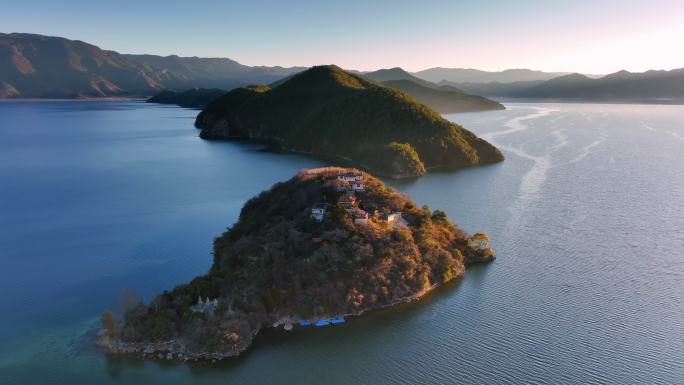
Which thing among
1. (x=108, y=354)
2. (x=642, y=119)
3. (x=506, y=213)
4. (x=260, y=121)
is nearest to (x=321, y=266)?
(x=108, y=354)

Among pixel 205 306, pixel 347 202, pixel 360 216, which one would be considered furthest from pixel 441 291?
pixel 205 306

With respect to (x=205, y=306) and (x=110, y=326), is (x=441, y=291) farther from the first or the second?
(x=110, y=326)

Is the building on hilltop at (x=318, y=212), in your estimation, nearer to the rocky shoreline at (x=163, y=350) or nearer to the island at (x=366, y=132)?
the rocky shoreline at (x=163, y=350)

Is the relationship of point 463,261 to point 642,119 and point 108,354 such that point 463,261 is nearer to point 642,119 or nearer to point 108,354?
point 108,354

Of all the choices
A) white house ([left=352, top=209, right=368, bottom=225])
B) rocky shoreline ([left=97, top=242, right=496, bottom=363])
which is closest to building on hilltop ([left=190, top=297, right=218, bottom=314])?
rocky shoreline ([left=97, top=242, right=496, bottom=363])

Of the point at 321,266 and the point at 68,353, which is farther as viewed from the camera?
the point at 321,266

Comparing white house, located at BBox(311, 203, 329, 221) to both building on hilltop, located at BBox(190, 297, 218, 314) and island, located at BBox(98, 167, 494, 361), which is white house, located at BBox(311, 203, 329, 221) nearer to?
island, located at BBox(98, 167, 494, 361)
